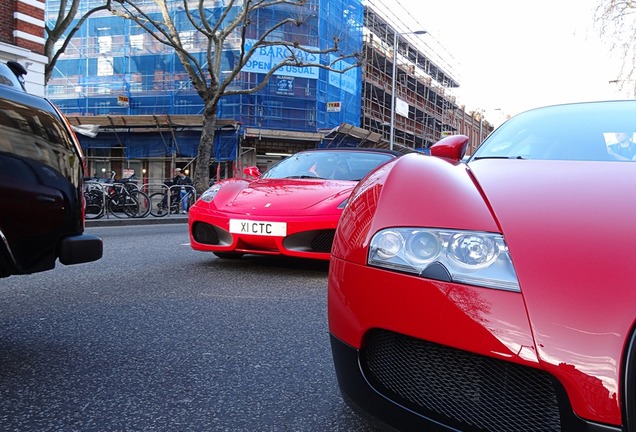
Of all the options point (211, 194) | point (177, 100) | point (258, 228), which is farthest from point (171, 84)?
point (258, 228)

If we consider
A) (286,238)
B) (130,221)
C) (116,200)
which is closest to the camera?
(286,238)

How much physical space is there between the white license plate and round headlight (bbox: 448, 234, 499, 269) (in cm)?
303

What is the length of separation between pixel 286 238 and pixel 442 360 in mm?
3099

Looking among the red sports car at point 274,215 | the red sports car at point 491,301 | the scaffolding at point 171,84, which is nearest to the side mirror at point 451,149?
the red sports car at point 491,301

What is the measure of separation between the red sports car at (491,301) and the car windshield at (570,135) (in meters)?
0.57

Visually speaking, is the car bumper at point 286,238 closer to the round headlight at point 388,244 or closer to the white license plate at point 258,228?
the white license plate at point 258,228

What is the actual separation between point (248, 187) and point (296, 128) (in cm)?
2236

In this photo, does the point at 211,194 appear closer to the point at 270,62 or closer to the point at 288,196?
the point at 288,196

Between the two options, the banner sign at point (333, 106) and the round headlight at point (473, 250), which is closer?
the round headlight at point (473, 250)

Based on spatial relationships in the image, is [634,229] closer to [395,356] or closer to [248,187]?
[395,356]

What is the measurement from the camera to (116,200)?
12391 millimetres

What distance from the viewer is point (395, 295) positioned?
135cm

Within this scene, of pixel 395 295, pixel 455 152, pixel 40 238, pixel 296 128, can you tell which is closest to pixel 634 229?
pixel 395 295

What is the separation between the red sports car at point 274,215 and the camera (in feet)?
14.2
